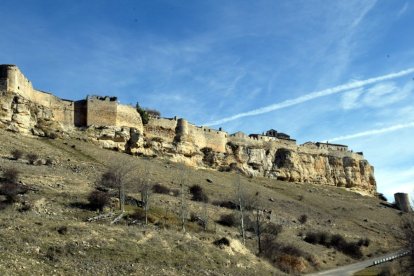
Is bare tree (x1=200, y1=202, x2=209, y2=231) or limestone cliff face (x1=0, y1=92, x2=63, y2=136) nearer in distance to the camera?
bare tree (x1=200, y1=202, x2=209, y2=231)

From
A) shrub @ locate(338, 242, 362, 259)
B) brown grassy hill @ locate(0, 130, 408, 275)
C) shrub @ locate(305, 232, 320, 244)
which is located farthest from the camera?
shrub @ locate(338, 242, 362, 259)

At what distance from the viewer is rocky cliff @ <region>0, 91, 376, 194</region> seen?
4519 cm

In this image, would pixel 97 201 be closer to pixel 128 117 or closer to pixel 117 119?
pixel 117 119

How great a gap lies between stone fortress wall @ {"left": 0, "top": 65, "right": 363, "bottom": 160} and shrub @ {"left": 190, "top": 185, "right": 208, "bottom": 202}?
15.5m

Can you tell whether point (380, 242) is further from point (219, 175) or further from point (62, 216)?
point (62, 216)

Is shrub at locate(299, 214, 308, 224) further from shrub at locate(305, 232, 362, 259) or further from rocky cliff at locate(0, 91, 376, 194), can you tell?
rocky cliff at locate(0, 91, 376, 194)

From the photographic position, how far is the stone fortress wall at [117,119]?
1797 inches

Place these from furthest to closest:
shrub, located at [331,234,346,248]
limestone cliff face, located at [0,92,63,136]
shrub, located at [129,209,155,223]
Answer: limestone cliff face, located at [0,92,63,136], shrub, located at [331,234,346,248], shrub, located at [129,209,155,223]

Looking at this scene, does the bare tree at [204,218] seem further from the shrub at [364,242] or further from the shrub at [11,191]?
the shrub at [364,242]

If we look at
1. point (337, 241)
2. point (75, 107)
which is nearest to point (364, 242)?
point (337, 241)

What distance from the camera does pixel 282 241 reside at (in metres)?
32.8

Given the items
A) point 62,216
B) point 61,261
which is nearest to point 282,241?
point 62,216

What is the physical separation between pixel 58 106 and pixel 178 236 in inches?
1282


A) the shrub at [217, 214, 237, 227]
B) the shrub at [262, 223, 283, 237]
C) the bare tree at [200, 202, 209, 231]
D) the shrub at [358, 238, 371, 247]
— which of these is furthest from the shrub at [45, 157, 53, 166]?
the shrub at [358, 238, 371, 247]
